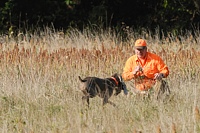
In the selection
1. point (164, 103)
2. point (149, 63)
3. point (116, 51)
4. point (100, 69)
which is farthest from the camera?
point (116, 51)

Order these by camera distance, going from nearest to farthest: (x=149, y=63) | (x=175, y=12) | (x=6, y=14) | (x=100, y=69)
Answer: (x=149, y=63)
(x=100, y=69)
(x=6, y=14)
(x=175, y=12)

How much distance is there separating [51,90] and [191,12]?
1401 centimetres

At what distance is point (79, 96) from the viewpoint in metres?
9.98

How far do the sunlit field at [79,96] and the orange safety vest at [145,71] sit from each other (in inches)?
13.1

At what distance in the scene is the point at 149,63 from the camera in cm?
1041

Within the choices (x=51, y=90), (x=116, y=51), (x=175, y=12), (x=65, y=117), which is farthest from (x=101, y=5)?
(x=65, y=117)

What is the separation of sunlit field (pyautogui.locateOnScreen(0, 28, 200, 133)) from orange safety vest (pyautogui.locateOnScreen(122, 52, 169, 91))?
0.33 metres

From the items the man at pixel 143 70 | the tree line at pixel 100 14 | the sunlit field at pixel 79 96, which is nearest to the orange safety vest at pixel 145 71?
the man at pixel 143 70

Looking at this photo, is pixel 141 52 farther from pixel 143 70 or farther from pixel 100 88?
pixel 100 88

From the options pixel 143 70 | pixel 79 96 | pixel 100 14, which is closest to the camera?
pixel 79 96

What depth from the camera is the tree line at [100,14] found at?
74.2ft

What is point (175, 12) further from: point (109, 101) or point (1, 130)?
point (1, 130)

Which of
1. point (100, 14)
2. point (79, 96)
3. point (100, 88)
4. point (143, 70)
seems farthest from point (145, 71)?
point (100, 14)

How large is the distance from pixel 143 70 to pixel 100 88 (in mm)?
983
